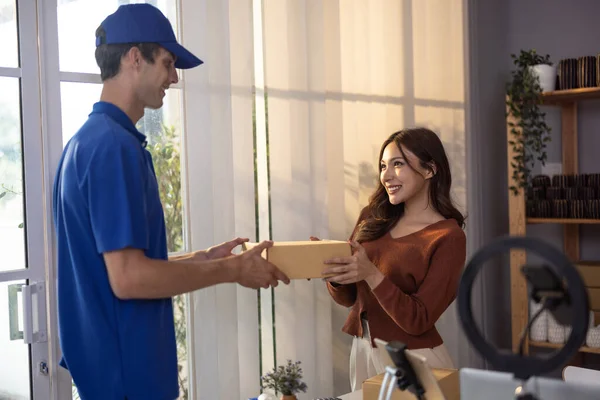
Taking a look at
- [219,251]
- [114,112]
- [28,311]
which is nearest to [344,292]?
[219,251]

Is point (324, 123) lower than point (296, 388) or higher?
higher

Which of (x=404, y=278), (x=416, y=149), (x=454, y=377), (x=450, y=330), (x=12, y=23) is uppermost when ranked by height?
(x=12, y=23)

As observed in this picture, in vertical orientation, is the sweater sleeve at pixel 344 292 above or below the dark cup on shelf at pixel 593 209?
below

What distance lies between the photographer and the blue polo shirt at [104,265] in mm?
1604

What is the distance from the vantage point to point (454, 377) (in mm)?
1908

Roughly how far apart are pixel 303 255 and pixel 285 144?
36.4 inches

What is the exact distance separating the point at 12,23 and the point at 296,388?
4.88ft

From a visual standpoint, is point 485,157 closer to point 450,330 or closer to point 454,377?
point 450,330

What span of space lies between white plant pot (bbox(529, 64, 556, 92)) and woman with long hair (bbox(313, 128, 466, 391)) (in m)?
1.69

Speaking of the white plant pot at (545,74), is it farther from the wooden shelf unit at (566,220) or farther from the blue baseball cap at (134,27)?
the blue baseball cap at (134,27)

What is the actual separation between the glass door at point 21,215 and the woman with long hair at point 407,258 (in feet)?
3.24

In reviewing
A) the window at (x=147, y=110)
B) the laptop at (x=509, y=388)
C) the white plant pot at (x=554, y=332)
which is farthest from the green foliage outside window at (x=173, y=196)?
the white plant pot at (x=554, y=332)

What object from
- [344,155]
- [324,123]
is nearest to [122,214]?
[324,123]

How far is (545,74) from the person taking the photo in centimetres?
398
